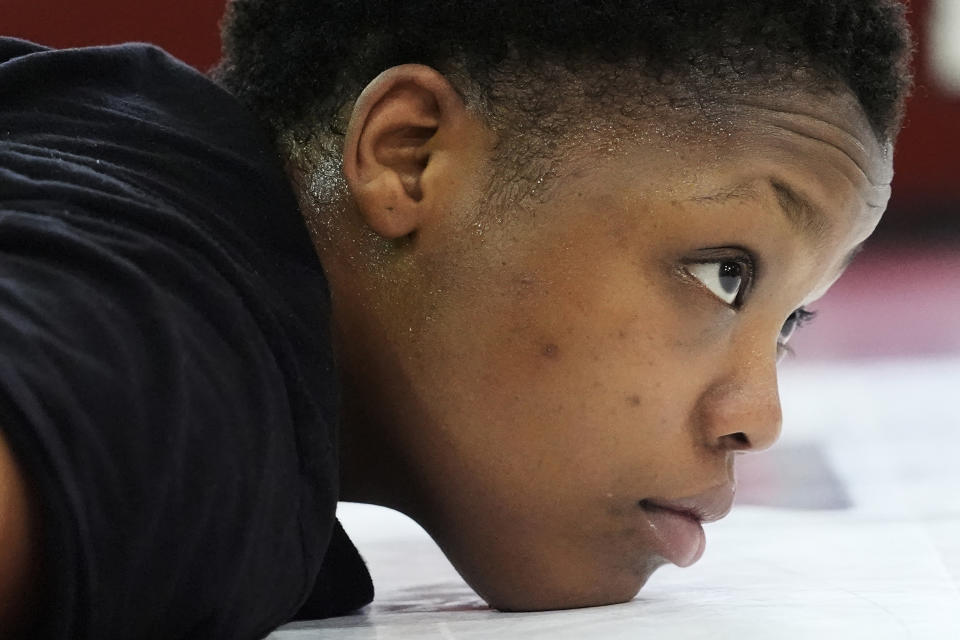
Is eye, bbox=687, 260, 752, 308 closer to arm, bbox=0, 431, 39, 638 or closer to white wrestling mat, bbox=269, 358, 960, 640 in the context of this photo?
white wrestling mat, bbox=269, 358, 960, 640

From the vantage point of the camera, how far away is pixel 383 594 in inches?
30.4

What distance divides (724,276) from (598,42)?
0.42 ft

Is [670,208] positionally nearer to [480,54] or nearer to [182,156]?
[480,54]

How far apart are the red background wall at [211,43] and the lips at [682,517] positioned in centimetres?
118

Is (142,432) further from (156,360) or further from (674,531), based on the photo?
(674,531)

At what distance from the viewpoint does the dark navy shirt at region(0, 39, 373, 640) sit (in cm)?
46

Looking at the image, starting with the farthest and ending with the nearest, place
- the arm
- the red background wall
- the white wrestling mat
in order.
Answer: the red background wall, the white wrestling mat, the arm

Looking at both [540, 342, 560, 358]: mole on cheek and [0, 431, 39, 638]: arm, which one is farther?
[540, 342, 560, 358]: mole on cheek

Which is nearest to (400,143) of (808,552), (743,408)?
(743,408)

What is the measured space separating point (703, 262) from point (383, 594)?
0.89 feet

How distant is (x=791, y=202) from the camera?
0.66 metres

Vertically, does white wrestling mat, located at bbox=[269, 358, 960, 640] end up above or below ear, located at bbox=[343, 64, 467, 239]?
below

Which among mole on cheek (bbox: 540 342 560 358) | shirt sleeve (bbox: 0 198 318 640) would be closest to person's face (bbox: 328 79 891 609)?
mole on cheek (bbox: 540 342 560 358)

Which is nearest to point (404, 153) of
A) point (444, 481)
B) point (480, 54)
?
point (480, 54)
